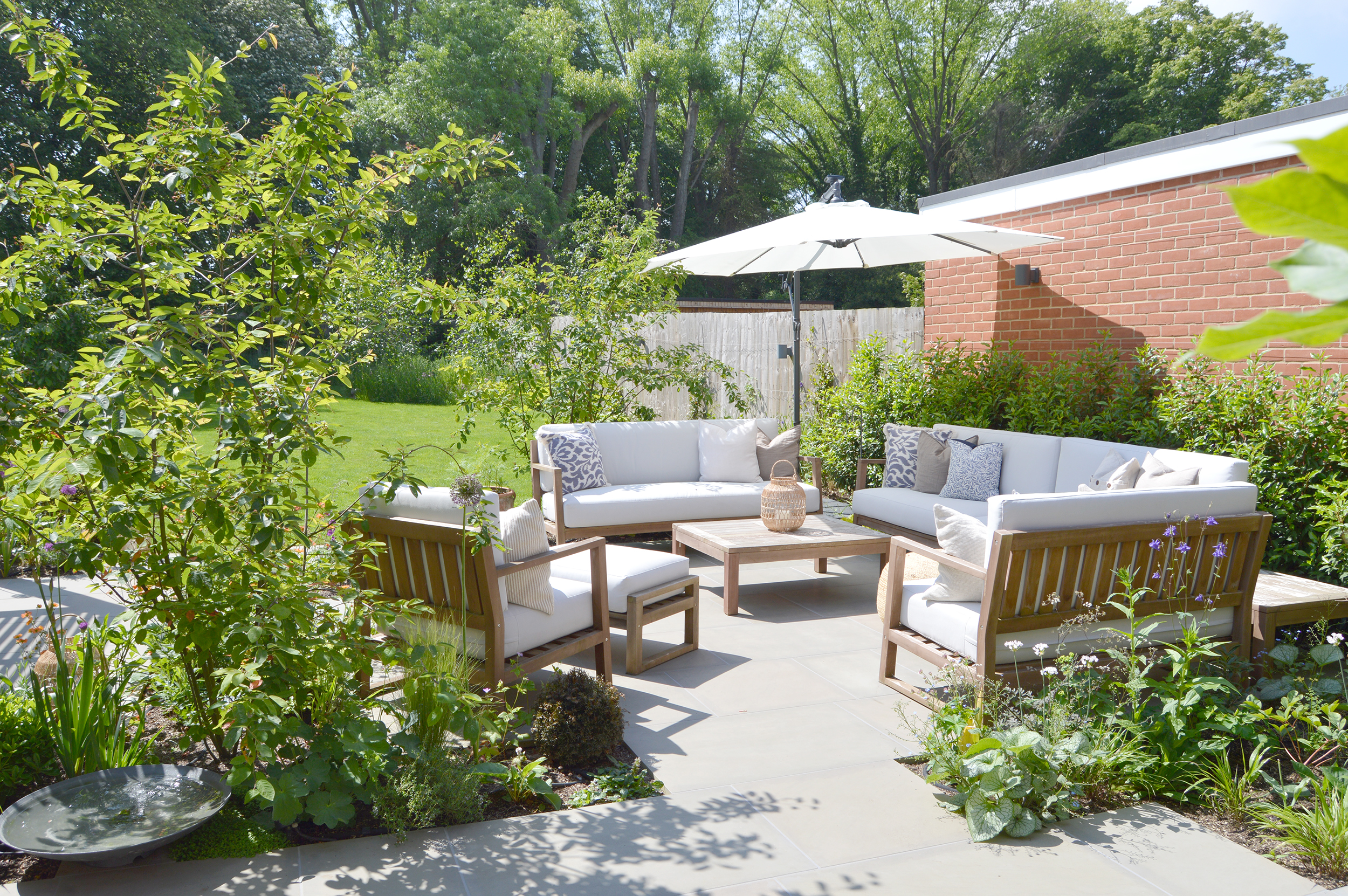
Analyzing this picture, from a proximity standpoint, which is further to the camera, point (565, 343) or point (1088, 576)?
point (565, 343)

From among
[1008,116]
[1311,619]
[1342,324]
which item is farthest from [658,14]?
[1342,324]

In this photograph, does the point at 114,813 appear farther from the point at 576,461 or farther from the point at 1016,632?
the point at 576,461

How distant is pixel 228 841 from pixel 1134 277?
20.6ft

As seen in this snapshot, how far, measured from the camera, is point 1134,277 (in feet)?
21.2

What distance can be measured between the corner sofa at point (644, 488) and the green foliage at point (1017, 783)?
352cm


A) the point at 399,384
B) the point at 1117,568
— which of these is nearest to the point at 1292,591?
the point at 1117,568

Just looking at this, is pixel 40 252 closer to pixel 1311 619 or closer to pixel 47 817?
pixel 47 817

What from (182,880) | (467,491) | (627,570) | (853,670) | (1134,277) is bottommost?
(853,670)

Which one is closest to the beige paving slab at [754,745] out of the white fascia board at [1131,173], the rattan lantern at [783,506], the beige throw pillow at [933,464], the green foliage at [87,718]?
the green foliage at [87,718]

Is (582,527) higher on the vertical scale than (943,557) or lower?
lower

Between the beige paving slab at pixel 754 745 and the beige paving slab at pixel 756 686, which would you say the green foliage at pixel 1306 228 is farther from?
the beige paving slab at pixel 756 686

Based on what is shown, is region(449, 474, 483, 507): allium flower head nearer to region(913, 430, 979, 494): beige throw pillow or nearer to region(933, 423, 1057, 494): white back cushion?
region(933, 423, 1057, 494): white back cushion

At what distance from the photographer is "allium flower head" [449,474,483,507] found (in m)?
3.27

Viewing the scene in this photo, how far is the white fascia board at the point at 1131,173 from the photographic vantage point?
5426 mm
